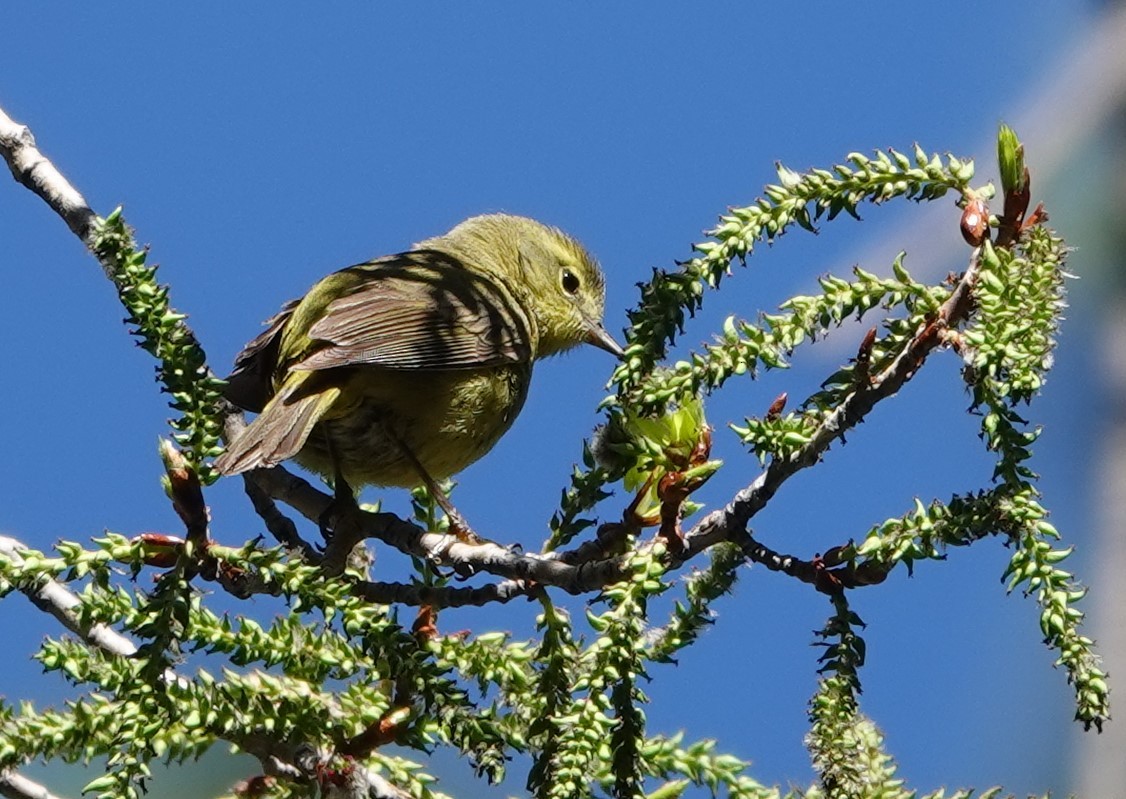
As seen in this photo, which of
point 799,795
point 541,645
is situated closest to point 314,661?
point 541,645

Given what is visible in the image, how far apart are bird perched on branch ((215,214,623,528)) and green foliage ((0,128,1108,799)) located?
4.08ft

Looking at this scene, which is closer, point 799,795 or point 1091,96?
point 799,795

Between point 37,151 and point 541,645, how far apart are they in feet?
5.63

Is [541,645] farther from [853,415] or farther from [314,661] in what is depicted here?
[853,415]

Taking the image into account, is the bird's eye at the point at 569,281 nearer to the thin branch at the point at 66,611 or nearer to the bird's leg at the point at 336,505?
the bird's leg at the point at 336,505

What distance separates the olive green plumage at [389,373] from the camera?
421cm

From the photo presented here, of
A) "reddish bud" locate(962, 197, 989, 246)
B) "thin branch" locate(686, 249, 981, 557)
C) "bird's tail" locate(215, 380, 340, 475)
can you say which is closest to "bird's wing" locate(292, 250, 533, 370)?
"bird's tail" locate(215, 380, 340, 475)

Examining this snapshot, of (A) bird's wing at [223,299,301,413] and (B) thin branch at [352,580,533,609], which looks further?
(A) bird's wing at [223,299,301,413]

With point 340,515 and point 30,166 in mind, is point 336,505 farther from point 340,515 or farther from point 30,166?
point 30,166

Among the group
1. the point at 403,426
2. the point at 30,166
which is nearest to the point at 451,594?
the point at 30,166

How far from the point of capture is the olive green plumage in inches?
166

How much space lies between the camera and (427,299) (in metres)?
4.86

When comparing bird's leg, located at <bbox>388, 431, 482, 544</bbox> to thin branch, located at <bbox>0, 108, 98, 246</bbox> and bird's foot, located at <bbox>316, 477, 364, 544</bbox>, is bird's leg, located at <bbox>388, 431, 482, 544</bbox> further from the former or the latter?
thin branch, located at <bbox>0, 108, 98, 246</bbox>

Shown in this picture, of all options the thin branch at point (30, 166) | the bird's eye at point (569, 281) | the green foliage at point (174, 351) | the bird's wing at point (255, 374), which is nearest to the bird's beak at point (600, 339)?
the bird's eye at point (569, 281)
